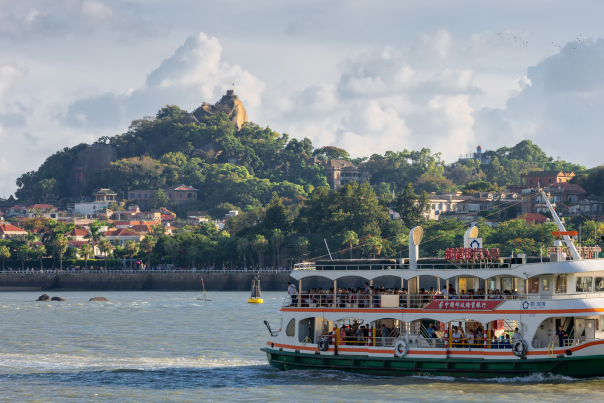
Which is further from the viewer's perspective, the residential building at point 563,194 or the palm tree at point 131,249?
the residential building at point 563,194

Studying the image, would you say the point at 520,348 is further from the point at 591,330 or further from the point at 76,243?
the point at 76,243

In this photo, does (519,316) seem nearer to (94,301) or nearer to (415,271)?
(415,271)

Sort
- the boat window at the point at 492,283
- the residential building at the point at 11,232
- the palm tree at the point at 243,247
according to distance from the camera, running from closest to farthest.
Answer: the boat window at the point at 492,283, the palm tree at the point at 243,247, the residential building at the point at 11,232

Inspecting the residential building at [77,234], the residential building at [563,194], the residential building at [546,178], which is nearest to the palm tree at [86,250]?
the residential building at [77,234]

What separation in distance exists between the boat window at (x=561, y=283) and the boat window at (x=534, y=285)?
0.75 meters

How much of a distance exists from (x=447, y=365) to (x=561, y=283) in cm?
535

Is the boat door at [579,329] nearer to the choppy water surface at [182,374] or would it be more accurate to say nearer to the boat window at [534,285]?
the choppy water surface at [182,374]

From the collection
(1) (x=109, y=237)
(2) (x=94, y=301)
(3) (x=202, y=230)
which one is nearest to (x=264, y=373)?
(2) (x=94, y=301)

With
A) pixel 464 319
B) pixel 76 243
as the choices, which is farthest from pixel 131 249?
pixel 464 319

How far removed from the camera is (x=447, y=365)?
36.2 m

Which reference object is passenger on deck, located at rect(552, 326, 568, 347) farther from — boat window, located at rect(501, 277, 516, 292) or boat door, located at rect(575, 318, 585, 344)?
boat window, located at rect(501, 277, 516, 292)

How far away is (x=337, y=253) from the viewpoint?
12781 centimetres

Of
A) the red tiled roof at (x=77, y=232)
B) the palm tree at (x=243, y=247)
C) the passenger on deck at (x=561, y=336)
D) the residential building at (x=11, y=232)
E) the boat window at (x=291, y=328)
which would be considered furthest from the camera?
the residential building at (x=11, y=232)

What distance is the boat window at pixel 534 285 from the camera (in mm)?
36125
